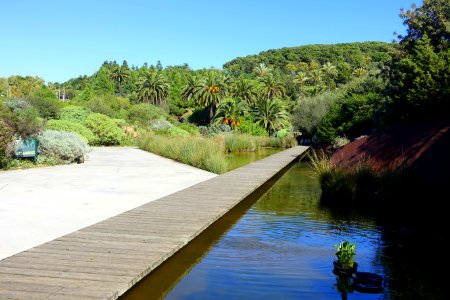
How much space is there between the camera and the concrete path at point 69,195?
6.94 meters

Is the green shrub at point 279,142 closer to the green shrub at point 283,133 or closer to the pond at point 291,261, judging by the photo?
the green shrub at point 283,133

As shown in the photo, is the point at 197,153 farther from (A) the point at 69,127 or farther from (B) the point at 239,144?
(B) the point at 239,144

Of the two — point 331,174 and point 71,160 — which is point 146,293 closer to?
point 331,174

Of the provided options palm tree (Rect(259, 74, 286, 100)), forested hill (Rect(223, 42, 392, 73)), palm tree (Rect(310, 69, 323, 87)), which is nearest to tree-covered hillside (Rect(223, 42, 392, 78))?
forested hill (Rect(223, 42, 392, 73))

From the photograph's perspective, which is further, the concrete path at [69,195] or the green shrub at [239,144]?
the green shrub at [239,144]

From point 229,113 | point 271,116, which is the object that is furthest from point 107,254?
point 271,116

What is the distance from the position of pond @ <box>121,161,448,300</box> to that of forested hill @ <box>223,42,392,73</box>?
4087 inches

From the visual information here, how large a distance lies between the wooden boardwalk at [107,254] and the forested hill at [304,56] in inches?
4133

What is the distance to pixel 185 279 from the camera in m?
5.54

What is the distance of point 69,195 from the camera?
10461 millimetres

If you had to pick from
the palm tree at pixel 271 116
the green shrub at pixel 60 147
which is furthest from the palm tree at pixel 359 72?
the green shrub at pixel 60 147

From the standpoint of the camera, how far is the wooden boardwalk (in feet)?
14.1

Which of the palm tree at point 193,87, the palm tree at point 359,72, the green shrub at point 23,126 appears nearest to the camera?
the green shrub at point 23,126

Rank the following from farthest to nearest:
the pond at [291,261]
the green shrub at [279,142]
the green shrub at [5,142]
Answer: the green shrub at [279,142]
the green shrub at [5,142]
the pond at [291,261]
